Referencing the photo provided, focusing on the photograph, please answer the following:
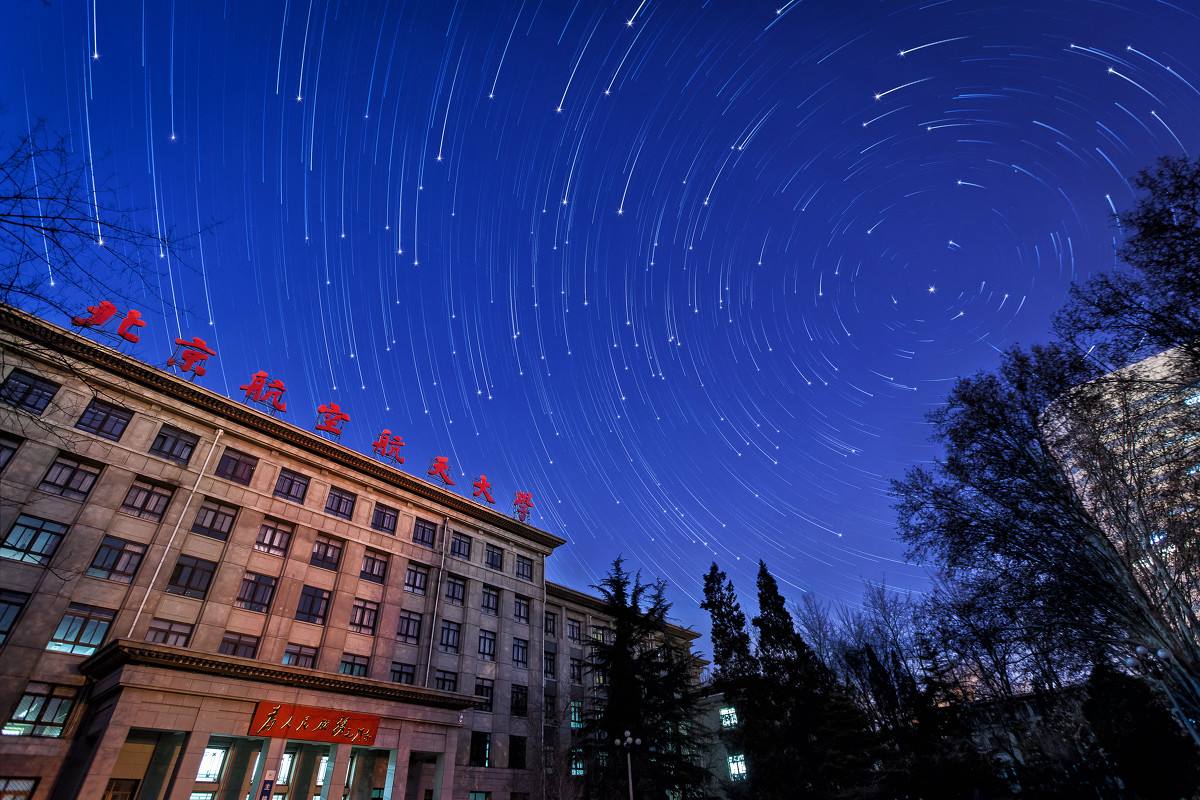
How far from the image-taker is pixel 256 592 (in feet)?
84.4

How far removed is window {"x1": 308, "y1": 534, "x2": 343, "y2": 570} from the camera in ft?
93.7

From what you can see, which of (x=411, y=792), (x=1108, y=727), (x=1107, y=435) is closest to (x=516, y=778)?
(x=411, y=792)

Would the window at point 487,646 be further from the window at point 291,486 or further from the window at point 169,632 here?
the window at point 169,632

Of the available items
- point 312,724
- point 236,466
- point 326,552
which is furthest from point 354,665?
point 236,466

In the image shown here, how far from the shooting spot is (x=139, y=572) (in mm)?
22609

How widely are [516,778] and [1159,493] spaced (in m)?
31.3

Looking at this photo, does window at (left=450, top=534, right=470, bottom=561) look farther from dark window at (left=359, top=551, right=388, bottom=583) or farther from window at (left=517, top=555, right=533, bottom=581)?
dark window at (left=359, top=551, right=388, bottom=583)

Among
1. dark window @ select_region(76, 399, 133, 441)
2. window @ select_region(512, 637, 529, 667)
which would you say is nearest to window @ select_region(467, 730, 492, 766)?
window @ select_region(512, 637, 529, 667)

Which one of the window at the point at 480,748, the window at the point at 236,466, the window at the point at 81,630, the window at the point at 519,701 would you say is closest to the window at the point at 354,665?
the window at the point at 480,748

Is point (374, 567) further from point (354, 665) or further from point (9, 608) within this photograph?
point (9, 608)

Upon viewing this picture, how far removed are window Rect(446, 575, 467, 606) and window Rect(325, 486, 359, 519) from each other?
724 centimetres

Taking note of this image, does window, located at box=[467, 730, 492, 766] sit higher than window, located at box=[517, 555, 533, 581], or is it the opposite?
window, located at box=[517, 555, 533, 581]

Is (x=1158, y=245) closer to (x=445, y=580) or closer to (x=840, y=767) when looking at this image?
(x=840, y=767)

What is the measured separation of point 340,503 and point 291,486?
2.72 m
